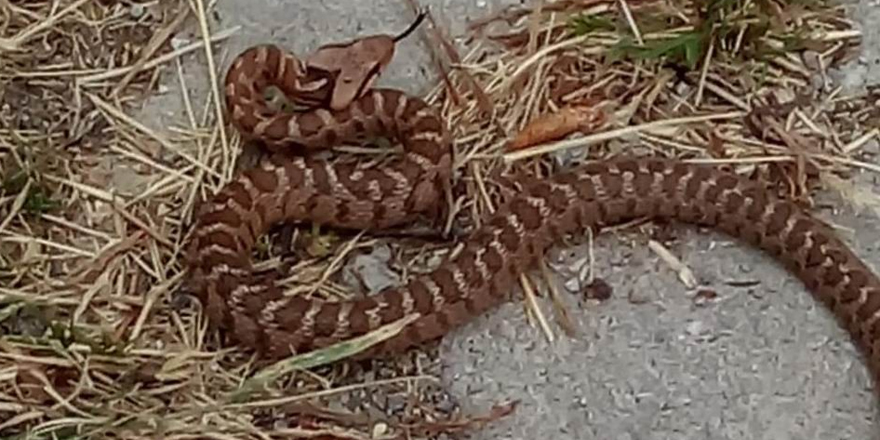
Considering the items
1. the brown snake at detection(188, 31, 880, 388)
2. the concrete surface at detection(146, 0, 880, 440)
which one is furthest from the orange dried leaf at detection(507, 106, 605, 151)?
the concrete surface at detection(146, 0, 880, 440)

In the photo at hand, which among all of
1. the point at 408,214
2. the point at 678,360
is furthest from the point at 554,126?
the point at 678,360

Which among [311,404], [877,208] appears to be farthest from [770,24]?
[311,404]

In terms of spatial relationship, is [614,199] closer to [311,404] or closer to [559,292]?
[559,292]

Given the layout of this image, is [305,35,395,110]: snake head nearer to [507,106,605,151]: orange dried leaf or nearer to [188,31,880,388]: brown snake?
[188,31,880,388]: brown snake

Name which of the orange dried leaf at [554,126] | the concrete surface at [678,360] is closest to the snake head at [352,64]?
the orange dried leaf at [554,126]

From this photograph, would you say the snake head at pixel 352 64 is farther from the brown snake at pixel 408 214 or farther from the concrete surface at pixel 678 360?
the concrete surface at pixel 678 360

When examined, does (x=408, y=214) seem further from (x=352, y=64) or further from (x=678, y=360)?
(x=678, y=360)
